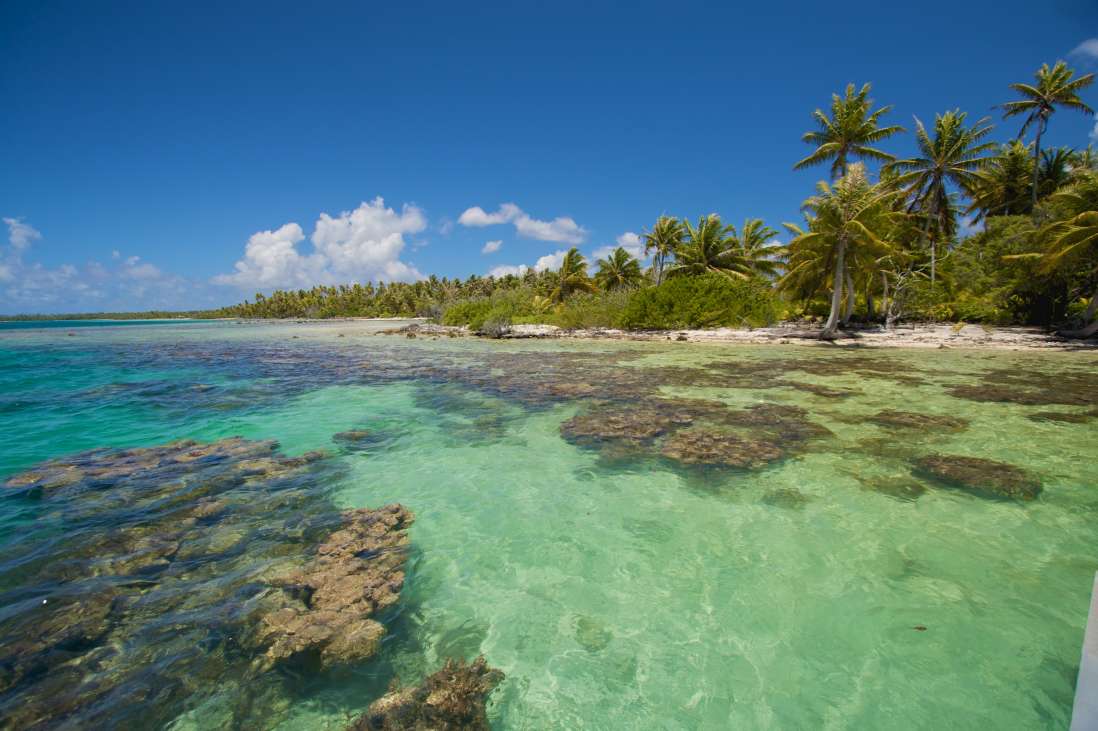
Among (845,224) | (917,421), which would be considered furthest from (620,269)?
(917,421)

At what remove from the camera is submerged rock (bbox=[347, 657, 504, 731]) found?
2521 millimetres

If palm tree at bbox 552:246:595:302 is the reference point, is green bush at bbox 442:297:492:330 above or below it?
below

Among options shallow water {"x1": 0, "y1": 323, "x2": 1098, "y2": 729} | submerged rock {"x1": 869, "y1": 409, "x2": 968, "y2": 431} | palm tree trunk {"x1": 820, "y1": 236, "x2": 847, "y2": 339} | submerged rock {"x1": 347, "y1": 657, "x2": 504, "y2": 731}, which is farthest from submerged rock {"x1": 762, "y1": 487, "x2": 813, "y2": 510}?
palm tree trunk {"x1": 820, "y1": 236, "x2": 847, "y2": 339}

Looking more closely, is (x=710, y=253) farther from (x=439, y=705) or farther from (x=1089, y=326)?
(x=439, y=705)

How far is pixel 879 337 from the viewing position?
25453 millimetres

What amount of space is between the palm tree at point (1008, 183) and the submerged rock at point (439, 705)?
4309cm

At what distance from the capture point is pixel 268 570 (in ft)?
13.3

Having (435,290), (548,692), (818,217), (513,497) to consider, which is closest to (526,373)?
(513,497)

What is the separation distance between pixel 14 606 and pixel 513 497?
4.47 metres

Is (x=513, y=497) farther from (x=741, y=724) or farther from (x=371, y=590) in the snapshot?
(x=741, y=724)

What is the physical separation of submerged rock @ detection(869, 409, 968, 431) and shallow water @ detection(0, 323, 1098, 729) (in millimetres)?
255

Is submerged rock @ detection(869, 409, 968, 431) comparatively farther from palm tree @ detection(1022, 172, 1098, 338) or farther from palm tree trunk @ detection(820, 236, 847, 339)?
palm tree trunk @ detection(820, 236, 847, 339)

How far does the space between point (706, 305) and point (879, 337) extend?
35.7 ft

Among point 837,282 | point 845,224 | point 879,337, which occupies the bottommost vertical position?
point 879,337
